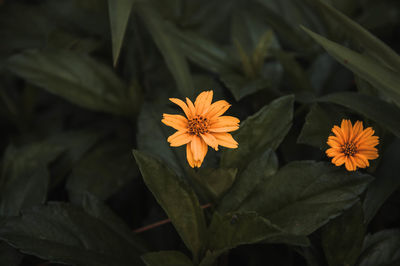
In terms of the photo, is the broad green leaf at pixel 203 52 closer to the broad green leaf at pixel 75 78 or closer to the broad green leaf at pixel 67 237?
the broad green leaf at pixel 75 78

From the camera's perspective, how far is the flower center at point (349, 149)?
93 cm

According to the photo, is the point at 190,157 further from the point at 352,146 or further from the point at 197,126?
the point at 352,146

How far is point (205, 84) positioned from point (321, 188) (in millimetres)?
Answer: 570

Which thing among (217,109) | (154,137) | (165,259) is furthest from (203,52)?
(165,259)

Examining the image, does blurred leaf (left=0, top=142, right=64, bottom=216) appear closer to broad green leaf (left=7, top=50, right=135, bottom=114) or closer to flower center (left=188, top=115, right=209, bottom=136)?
broad green leaf (left=7, top=50, right=135, bottom=114)

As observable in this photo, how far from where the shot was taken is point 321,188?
3.13 feet

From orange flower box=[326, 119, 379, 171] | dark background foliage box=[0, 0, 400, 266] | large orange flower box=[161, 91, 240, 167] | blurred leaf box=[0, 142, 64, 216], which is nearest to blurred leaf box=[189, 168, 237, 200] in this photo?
dark background foliage box=[0, 0, 400, 266]

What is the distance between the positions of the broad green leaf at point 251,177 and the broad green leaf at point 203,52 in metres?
0.43

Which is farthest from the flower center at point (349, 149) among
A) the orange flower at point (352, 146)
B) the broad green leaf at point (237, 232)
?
the broad green leaf at point (237, 232)

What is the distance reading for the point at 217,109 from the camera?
0.95 metres

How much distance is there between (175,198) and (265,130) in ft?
0.96

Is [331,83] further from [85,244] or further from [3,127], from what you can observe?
[3,127]

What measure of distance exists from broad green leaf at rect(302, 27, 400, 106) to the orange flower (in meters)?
0.10

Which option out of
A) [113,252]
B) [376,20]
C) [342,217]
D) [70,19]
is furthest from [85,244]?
[376,20]
